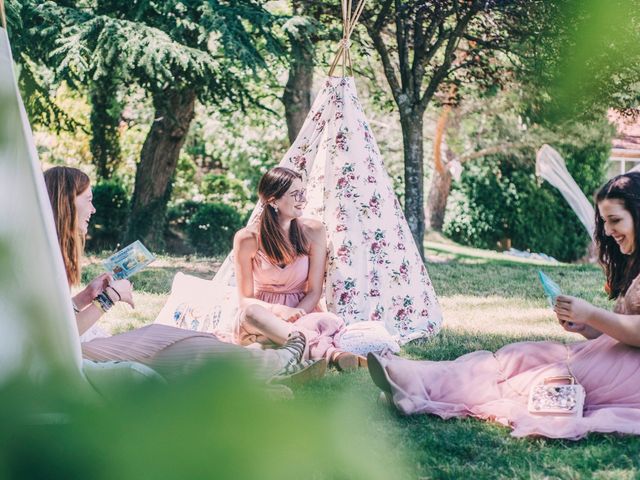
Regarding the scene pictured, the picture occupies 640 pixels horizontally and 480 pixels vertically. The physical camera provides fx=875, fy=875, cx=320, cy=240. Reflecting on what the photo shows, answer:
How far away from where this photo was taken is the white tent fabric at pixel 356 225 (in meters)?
5.45

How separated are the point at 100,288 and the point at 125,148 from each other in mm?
11890

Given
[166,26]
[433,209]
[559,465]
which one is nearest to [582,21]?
[559,465]

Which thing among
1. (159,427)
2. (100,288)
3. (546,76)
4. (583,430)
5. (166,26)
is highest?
(166,26)

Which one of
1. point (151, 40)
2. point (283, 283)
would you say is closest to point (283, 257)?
point (283, 283)

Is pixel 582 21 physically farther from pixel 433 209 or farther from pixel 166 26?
pixel 433 209

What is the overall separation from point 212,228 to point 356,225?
22.8 ft

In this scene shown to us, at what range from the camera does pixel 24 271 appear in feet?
1.72

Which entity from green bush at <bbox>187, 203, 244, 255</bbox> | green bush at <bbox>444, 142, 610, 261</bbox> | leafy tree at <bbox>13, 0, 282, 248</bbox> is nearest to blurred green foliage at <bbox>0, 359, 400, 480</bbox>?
leafy tree at <bbox>13, 0, 282, 248</bbox>

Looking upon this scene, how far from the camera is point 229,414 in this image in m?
0.42

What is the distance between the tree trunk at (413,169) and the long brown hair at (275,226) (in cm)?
404

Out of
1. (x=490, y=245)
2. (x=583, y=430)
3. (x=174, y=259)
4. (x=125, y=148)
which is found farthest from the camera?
(x=490, y=245)

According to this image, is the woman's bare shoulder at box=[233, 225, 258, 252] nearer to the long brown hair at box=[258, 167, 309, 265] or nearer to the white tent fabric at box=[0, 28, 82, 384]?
the long brown hair at box=[258, 167, 309, 265]

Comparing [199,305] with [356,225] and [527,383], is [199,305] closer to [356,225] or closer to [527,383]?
[356,225]

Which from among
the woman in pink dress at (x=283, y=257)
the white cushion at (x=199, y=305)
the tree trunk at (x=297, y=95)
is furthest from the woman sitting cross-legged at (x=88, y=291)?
the tree trunk at (x=297, y=95)
